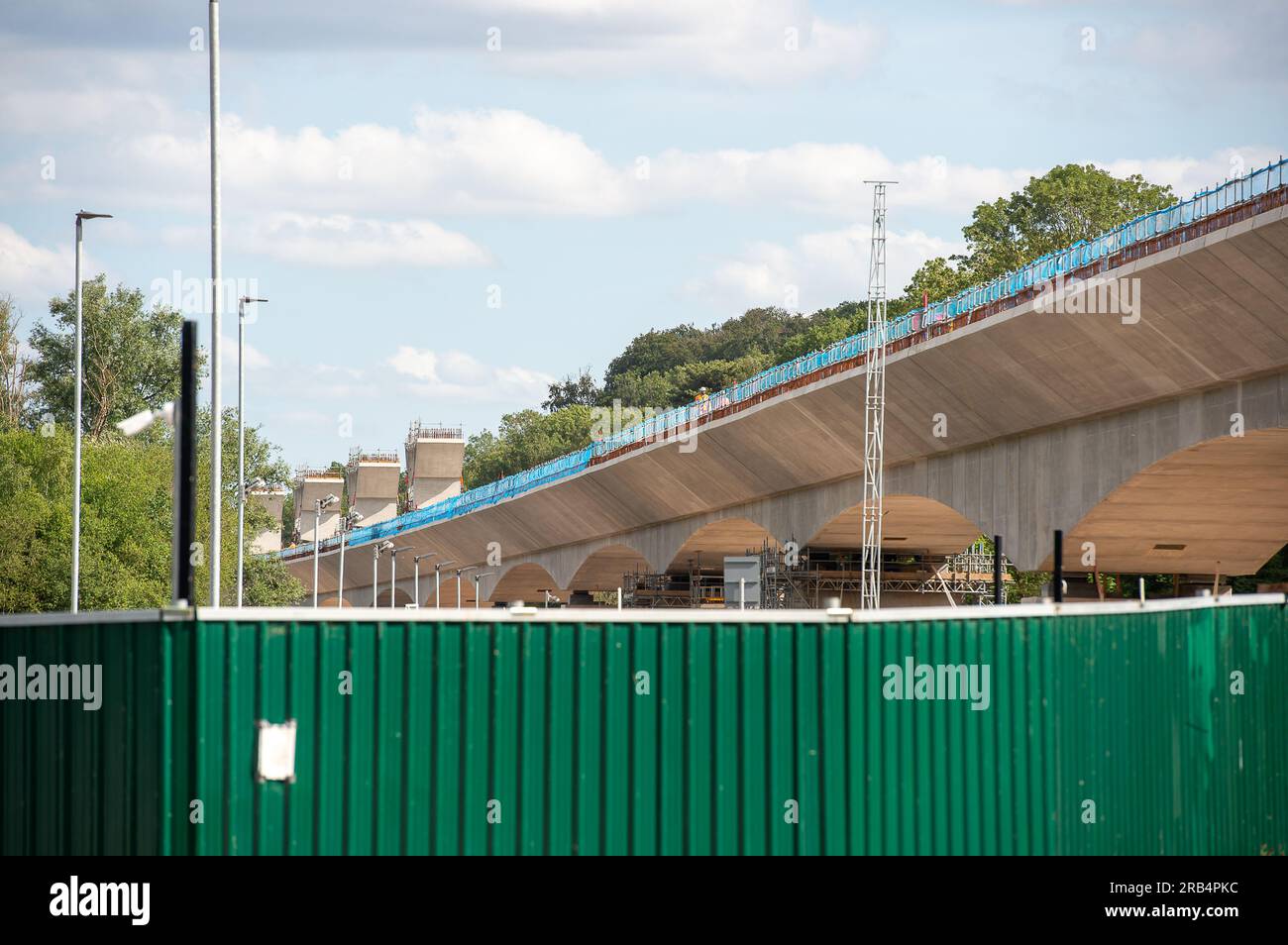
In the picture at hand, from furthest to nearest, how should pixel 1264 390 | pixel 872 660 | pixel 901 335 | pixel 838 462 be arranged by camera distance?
pixel 838 462
pixel 901 335
pixel 1264 390
pixel 872 660

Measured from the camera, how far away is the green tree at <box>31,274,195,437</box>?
70.3m

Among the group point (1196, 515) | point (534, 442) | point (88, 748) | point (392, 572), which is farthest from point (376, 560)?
point (534, 442)

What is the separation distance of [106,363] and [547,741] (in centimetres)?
6300

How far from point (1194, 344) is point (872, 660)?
73.4ft

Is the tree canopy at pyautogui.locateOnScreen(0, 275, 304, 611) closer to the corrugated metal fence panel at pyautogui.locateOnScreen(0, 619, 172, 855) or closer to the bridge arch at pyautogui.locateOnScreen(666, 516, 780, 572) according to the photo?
the bridge arch at pyautogui.locateOnScreen(666, 516, 780, 572)

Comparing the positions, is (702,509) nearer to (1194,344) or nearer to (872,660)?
(1194,344)

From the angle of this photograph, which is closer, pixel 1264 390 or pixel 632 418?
pixel 1264 390

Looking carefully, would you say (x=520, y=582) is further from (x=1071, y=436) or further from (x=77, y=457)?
(x=1071, y=436)

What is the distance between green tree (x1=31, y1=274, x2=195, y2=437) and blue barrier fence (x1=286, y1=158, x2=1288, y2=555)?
17.5 meters
